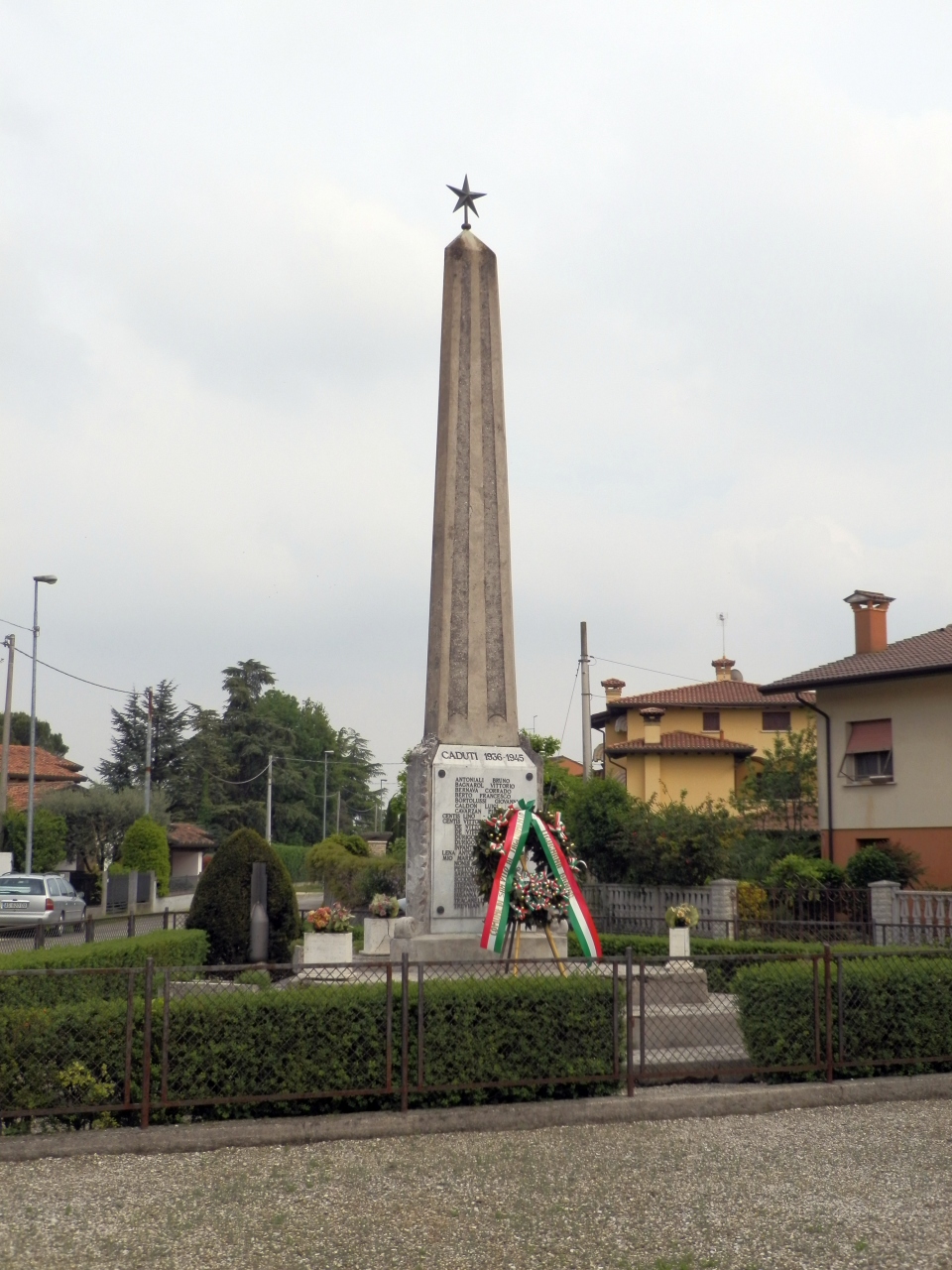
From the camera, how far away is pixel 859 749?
→ 27.0m

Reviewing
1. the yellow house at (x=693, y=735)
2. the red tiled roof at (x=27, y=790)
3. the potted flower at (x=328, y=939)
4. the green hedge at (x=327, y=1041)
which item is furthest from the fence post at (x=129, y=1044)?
the red tiled roof at (x=27, y=790)

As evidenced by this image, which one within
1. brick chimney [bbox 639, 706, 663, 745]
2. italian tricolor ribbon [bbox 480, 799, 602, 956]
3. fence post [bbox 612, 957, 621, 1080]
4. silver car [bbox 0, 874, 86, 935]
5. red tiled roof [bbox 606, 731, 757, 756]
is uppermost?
brick chimney [bbox 639, 706, 663, 745]

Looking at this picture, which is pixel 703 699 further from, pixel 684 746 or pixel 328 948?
pixel 328 948

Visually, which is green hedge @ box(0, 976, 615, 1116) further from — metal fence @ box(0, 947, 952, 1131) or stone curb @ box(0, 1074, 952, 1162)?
stone curb @ box(0, 1074, 952, 1162)

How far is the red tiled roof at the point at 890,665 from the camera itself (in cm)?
2492

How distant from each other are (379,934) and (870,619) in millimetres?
18441

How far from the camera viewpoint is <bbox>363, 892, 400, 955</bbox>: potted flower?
1492 centimetres

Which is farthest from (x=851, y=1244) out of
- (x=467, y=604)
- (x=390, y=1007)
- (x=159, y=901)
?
(x=159, y=901)

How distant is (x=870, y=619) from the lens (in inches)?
1168

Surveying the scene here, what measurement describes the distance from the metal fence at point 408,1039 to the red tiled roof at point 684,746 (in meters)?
29.5

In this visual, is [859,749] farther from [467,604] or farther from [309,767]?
[309,767]

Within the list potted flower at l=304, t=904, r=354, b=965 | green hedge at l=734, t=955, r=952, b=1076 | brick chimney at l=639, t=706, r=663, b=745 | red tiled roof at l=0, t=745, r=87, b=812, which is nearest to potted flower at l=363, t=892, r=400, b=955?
potted flower at l=304, t=904, r=354, b=965

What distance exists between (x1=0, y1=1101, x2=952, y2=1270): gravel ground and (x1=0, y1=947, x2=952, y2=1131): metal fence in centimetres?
51

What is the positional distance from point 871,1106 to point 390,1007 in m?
3.71
